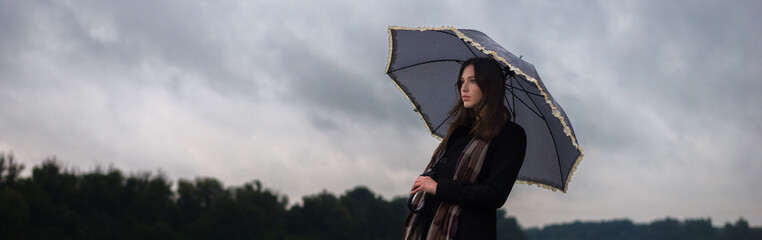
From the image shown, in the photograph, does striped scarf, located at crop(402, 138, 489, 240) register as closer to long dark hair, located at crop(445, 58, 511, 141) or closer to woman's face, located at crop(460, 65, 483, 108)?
long dark hair, located at crop(445, 58, 511, 141)

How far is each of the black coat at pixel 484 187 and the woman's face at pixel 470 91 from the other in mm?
183

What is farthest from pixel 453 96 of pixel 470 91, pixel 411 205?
pixel 411 205

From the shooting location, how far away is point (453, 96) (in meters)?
5.30

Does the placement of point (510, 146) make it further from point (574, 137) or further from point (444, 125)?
point (444, 125)

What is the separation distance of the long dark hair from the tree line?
71.5 m

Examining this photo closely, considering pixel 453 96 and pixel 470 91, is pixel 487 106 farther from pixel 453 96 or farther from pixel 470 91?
pixel 453 96

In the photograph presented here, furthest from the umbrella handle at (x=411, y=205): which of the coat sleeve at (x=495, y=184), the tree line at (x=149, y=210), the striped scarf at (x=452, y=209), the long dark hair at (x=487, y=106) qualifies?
the tree line at (x=149, y=210)

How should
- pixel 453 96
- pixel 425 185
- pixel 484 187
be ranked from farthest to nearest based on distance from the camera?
pixel 453 96, pixel 425 185, pixel 484 187

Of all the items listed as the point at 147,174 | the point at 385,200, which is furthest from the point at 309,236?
the point at 147,174

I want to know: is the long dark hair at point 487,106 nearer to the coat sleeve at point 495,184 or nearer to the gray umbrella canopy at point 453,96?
the coat sleeve at point 495,184

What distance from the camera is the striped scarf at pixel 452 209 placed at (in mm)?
3574

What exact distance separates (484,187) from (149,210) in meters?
83.3

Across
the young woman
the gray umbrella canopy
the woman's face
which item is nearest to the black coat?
the young woman

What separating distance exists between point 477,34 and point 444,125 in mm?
1011
